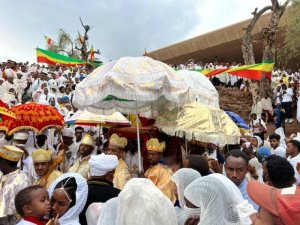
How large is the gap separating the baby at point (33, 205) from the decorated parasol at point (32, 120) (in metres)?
3.43

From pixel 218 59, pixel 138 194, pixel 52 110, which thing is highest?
pixel 218 59

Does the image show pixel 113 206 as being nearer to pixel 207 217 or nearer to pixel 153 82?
pixel 207 217

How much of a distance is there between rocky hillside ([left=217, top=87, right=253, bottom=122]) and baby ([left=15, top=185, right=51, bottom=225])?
16.8m

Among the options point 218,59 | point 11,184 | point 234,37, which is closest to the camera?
point 11,184

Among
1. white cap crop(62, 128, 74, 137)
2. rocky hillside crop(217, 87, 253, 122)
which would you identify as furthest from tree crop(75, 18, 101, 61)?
white cap crop(62, 128, 74, 137)

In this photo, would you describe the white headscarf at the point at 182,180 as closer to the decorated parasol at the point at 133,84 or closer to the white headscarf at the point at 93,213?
the white headscarf at the point at 93,213

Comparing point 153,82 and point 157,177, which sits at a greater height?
point 153,82

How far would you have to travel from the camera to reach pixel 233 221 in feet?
8.50

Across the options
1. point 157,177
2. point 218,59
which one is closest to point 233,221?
point 157,177

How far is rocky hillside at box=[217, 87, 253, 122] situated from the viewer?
20039mm

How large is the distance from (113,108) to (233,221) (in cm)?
318

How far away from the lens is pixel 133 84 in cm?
480

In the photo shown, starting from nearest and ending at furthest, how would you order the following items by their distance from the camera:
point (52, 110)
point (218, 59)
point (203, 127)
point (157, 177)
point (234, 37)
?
point (157, 177)
point (203, 127)
point (52, 110)
point (234, 37)
point (218, 59)

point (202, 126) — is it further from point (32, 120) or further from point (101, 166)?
point (32, 120)
